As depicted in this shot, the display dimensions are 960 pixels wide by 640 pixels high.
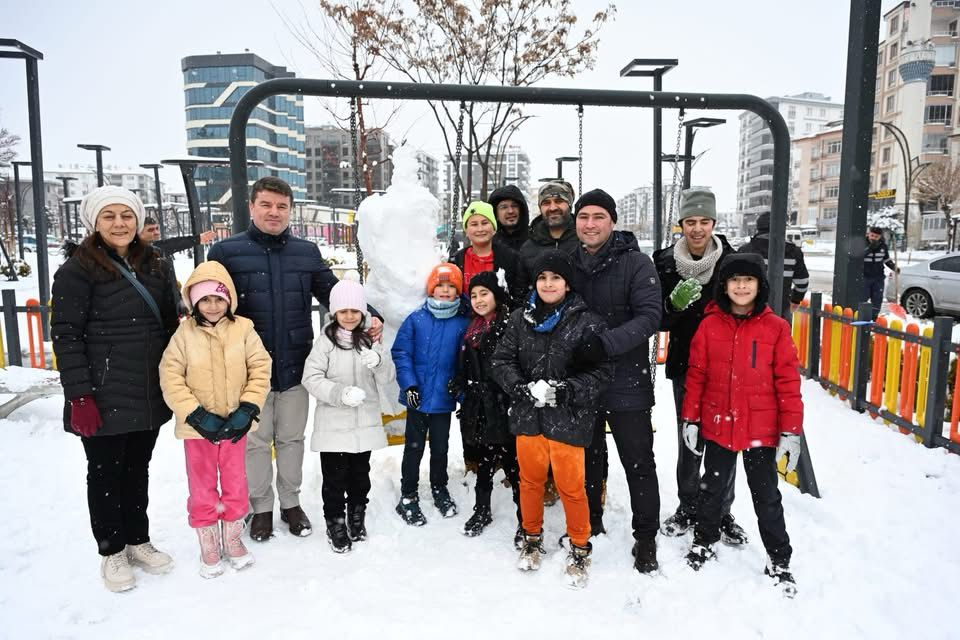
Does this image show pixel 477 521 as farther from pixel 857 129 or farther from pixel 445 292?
pixel 857 129

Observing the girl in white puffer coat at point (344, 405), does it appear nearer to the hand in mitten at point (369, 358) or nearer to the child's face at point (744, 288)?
the hand in mitten at point (369, 358)

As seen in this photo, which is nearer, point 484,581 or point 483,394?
point 484,581

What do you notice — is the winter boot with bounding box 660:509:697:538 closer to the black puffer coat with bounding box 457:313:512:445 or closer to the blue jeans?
the black puffer coat with bounding box 457:313:512:445

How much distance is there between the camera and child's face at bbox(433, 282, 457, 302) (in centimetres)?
374

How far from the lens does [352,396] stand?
3.40m

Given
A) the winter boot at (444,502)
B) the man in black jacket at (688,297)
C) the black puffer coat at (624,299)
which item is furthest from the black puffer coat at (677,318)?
the winter boot at (444,502)

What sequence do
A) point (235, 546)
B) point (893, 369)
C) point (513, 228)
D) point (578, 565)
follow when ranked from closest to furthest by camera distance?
point (578, 565) → point (235, 546) → point (513, 228) → point (893, 369)

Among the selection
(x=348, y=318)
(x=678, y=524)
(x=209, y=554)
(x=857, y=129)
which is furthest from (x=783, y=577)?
(x=857, y=129)

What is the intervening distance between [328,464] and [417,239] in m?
1.75

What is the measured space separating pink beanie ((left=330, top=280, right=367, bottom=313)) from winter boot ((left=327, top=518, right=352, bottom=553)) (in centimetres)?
129

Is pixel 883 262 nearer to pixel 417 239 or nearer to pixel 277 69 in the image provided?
pixel 417 239

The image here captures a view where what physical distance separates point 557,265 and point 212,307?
1.86 meters

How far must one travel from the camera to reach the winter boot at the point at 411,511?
3.81m

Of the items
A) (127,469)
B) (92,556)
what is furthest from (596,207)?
(92,556)
